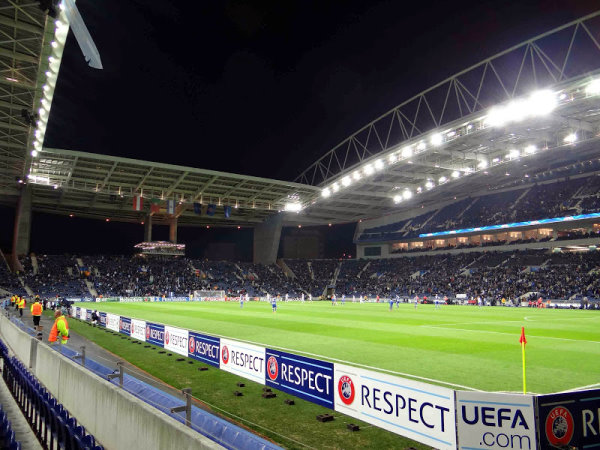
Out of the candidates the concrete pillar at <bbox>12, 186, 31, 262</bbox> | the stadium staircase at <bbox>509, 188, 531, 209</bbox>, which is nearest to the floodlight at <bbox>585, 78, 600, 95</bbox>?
the stadium staircase at <bbox>509, 188, 531, 209</bbox>

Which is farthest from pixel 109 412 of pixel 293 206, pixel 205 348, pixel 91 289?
pixel 91 289

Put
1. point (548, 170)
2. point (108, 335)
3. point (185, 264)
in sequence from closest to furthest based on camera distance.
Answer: point (108, 335) → point (548, 170) → point (185, 264)

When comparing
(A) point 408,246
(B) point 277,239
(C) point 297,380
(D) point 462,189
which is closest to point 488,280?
(D) point 462,189

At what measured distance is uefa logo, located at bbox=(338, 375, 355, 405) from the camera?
25.1 ft

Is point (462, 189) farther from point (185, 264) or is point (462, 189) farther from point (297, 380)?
point (297, 380)

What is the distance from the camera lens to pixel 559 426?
4953 mm

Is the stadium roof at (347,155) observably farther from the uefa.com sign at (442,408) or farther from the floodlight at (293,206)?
the uefa.com sign at (442,408)

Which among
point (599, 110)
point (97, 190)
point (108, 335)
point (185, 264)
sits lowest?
point (108, 335)

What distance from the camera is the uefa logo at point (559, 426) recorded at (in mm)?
4895

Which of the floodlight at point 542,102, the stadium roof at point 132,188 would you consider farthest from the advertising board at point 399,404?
the stadium roof at point 132,188

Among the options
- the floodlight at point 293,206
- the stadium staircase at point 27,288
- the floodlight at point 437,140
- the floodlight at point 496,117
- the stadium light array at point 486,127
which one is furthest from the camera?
the floodlight at point 293,206

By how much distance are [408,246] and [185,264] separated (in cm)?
3623

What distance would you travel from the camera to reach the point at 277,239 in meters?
75.1

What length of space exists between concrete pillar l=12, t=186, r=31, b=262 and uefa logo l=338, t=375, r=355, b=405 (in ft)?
190
